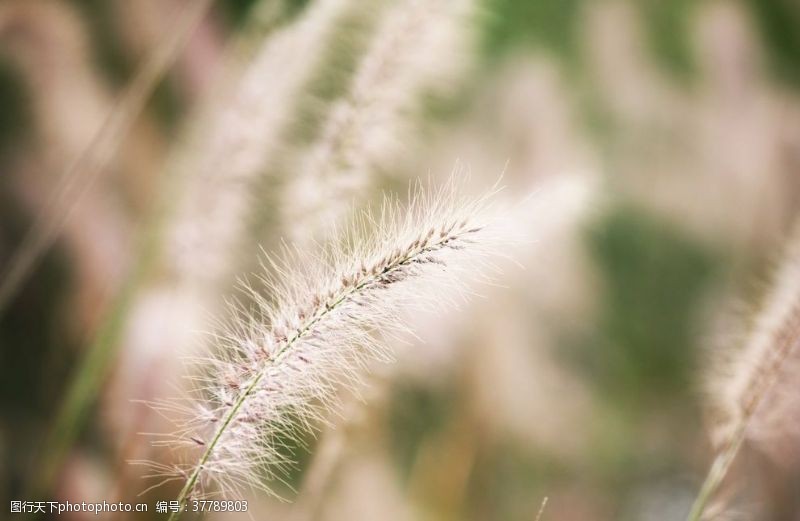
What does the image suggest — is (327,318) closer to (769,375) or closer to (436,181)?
(769,375)

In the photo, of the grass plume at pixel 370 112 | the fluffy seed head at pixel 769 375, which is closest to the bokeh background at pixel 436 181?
the grass plume at pixel 370 112

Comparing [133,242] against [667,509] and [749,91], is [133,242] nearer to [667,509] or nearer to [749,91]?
[667,509]

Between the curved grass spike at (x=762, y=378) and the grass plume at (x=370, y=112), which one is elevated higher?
the grass plume at (x=370, y=112)

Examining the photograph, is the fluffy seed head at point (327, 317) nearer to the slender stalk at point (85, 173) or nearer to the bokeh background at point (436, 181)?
the bokeh background at point (436, 181)

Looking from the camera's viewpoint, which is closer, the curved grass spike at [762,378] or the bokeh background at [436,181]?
the curved grass spike at [762,378]

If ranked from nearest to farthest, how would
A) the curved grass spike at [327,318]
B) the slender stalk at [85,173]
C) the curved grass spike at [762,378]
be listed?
the curved grass spike at [327,318]
the curved grass spike at [762,378]
the slender stalk at [85,173]

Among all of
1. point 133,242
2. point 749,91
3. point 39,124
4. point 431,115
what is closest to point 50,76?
point 39,124

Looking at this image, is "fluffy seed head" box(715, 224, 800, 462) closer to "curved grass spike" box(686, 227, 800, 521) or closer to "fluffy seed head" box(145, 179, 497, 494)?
"curved grass spike" box(686, 227, 800, 521)

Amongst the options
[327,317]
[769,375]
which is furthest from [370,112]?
[769,375]

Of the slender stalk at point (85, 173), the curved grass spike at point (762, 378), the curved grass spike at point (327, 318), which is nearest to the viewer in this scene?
the curved grass spike at point (327, 318)
